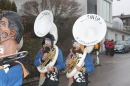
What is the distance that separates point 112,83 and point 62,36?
6.71 m

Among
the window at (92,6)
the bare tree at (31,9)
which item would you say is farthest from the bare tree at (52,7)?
the window at (92,6)

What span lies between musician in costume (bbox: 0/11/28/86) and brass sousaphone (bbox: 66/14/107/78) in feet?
6.84

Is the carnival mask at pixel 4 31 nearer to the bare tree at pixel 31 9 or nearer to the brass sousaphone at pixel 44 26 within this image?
the brass sousaphone at pixel 44 26

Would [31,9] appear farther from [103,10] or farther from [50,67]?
[103,10]

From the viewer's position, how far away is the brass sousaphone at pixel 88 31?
182 inches

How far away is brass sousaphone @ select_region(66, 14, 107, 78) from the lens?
182 inches

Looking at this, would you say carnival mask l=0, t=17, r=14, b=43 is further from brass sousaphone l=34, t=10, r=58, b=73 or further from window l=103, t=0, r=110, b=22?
window l=103, t=0, r=110, b=22

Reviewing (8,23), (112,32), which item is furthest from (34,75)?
(112,32)

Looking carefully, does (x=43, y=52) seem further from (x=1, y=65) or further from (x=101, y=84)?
(x=101, y=84)

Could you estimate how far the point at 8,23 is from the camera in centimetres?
268

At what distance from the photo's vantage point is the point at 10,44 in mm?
2654

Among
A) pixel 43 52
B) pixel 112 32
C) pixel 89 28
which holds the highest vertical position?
pixel 89 28

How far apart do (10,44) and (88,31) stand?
2.35 m

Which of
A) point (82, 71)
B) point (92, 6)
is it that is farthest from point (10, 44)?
point (92, 6)
